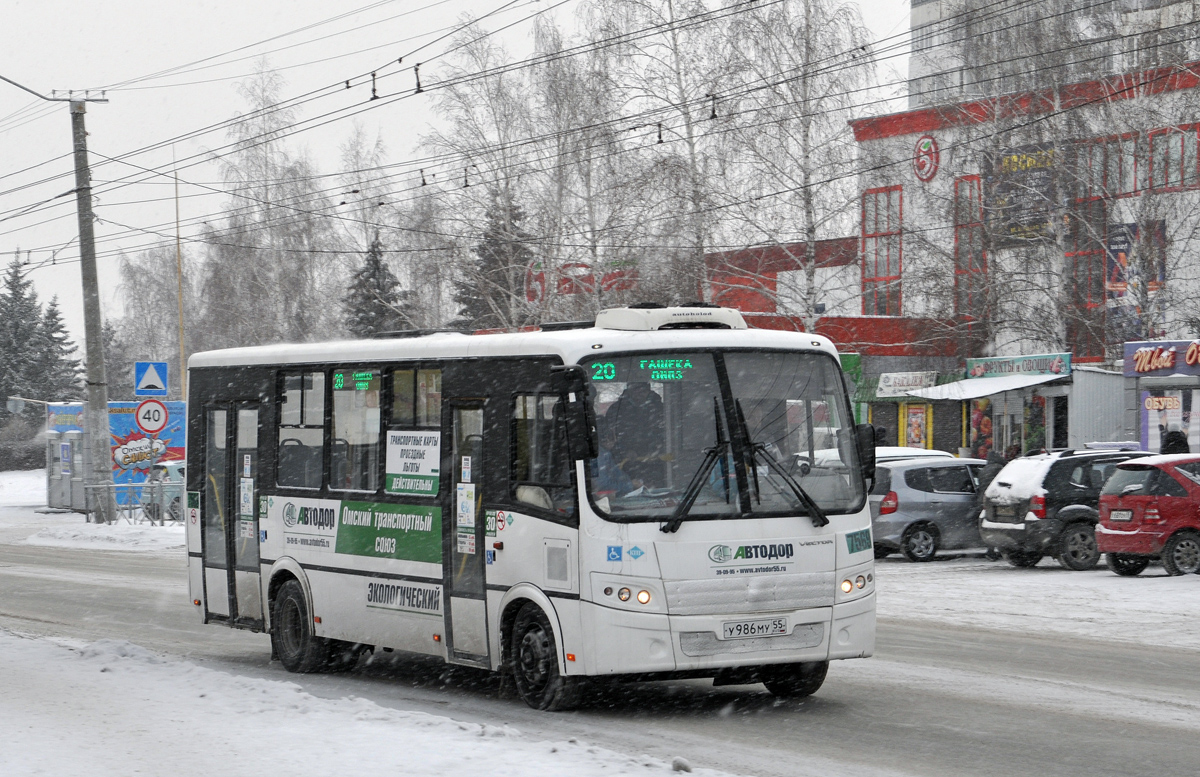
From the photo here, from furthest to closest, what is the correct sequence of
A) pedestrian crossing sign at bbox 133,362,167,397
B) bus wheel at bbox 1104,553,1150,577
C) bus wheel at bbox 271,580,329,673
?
pedestrian crossing sign at bbox 133,362,167,397
bus wheel at bbox 1104,553,1150,577
bus wheel at bbox 271,580,329,673

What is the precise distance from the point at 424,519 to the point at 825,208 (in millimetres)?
29010

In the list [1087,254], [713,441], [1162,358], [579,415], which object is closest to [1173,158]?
[1087,254]

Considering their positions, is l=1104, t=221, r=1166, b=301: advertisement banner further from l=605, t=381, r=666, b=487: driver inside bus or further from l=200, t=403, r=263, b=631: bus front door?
l=605, t=381, r=666, b=487: driver inside bus

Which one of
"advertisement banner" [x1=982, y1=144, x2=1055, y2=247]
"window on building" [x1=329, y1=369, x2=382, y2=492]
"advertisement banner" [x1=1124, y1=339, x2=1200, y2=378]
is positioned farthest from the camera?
"advertisement banner" [x1=982, y1=144, x2=1055, y2=247]

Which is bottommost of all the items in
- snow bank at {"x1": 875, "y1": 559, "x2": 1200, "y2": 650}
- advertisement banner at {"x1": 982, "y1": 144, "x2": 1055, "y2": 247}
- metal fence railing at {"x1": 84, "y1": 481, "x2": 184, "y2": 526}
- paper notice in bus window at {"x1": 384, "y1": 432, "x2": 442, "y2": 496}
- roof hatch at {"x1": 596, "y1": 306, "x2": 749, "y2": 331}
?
metal fence railing at {"x1": 84, "y1": 481, "x2": 184, "y2": 526}

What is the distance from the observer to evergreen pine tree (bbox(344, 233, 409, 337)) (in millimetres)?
57562

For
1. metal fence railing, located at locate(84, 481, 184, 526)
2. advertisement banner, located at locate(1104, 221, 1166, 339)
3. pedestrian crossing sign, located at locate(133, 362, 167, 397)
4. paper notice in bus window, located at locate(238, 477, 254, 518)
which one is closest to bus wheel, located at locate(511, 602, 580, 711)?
paper notice in bus window, located at locate(238, 477, 254, 518)

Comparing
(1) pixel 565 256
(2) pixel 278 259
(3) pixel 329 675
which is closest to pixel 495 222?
(1) pixel 565 256

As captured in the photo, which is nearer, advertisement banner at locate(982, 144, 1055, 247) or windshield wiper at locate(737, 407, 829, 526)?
windshield wiper at locate(737, 407, 829, 526)

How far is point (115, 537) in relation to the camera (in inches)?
1267

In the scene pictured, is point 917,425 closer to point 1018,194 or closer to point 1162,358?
point 1018,194

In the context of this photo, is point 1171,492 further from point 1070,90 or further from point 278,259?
point 278,259

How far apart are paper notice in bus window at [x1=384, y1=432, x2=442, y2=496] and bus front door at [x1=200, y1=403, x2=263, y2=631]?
7.20 ft

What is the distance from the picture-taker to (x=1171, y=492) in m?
18.5
